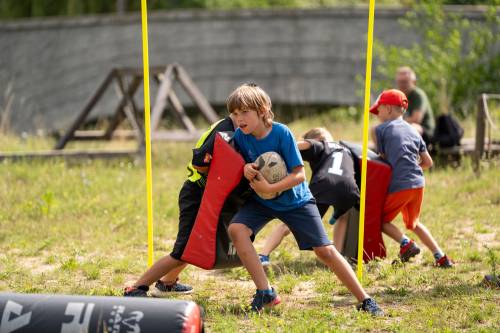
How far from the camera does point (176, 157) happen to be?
42.9 ft

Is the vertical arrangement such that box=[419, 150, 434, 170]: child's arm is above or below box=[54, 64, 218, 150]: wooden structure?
above

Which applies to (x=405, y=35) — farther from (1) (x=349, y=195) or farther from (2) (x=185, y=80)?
(1) (x=349, y=195)

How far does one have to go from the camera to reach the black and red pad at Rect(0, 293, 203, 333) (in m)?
4.71

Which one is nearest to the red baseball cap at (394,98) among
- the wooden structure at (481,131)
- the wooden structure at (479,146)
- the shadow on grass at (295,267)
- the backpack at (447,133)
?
the shadow on grass at (295,267)

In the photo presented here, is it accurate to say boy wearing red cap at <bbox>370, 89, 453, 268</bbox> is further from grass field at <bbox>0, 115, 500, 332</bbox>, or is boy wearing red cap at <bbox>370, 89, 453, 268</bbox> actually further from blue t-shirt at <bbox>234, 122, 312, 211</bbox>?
blue t-shirt at <bbox>234, 122, 312, 211</bbox>

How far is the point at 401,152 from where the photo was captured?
7.32m

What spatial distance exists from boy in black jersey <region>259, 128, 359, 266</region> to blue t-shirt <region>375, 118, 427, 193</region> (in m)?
0.33

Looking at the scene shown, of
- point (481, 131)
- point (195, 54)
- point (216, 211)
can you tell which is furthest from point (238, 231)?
point (195, 54)

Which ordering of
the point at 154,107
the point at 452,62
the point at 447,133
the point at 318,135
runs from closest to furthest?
the point at 318,135
the point at 447,133
the point at 154,107
the point at 452,62

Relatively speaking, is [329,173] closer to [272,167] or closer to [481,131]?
[272,167]

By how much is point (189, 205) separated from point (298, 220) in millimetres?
912

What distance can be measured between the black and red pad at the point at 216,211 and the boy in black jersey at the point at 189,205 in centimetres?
10

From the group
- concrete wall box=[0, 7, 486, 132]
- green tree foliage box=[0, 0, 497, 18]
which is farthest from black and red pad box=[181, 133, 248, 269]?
green tree foliage box=[0, 0, 497, 18]

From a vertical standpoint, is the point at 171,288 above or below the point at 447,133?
below
